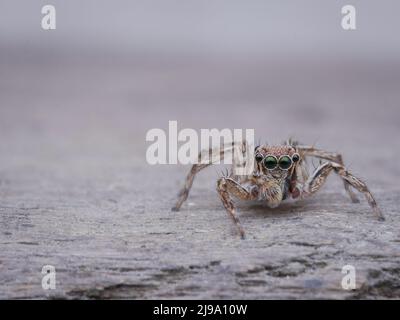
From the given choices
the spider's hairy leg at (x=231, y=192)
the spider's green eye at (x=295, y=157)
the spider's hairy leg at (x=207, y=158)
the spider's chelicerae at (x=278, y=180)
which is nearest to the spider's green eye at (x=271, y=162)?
the spider's chelicerae at (x=278, y=180)

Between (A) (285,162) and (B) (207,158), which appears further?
(B) (207,158)

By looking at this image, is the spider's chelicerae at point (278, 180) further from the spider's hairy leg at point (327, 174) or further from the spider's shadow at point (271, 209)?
the spider's shadow at point (271, 209)

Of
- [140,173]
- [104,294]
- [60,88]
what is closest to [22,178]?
[140,173]

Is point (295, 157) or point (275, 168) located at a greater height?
point (295, 157)

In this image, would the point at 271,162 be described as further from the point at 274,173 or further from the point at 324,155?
the point at 324,155

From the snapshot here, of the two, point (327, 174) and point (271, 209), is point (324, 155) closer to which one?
point (327, 174)

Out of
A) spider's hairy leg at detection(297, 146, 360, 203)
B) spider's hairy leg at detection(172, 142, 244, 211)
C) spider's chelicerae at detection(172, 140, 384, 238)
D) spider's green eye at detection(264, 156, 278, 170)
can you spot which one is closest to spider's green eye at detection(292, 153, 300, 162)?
spider's chelicerae at detection(172, 140, 384, 238)

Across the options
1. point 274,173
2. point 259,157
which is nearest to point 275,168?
point 274,173
